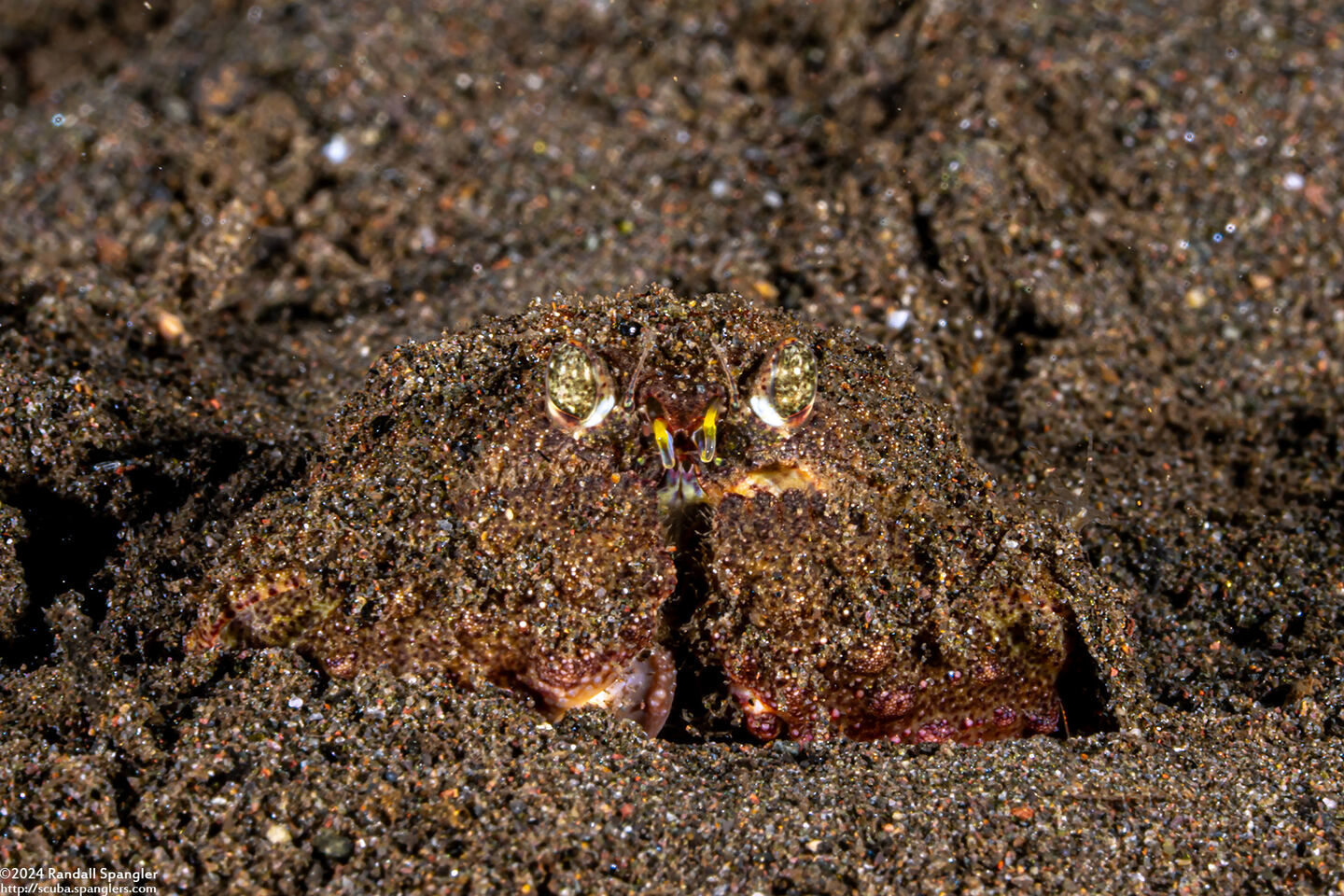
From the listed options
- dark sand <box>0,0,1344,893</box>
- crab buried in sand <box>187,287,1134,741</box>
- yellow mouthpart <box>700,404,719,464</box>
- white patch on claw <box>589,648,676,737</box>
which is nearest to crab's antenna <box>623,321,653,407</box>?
crab buried in sand <box>187,287,1134,741</box>

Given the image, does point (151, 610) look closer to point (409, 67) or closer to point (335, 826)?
point (335, 826)

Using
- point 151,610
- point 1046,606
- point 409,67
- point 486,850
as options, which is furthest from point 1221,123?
point 151,610

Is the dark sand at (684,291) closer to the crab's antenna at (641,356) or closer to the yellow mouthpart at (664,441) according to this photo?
the yellow mouthpart at (664,441)

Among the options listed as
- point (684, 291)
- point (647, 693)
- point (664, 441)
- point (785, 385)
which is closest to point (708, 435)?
point (664, 441)

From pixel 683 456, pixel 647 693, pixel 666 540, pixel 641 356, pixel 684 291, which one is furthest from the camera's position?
pixel 684 291

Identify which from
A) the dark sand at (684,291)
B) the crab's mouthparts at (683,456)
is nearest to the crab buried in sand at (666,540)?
the crab's mouthparts at (683,456)

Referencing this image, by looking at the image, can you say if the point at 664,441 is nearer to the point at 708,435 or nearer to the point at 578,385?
the point at 708,435

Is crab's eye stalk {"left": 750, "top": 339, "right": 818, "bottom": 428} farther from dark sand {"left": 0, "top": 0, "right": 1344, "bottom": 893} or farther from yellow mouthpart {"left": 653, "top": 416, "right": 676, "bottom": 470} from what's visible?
dark sand {"left": 0, "top": 0, "right": 1344, "bottom": 893}
